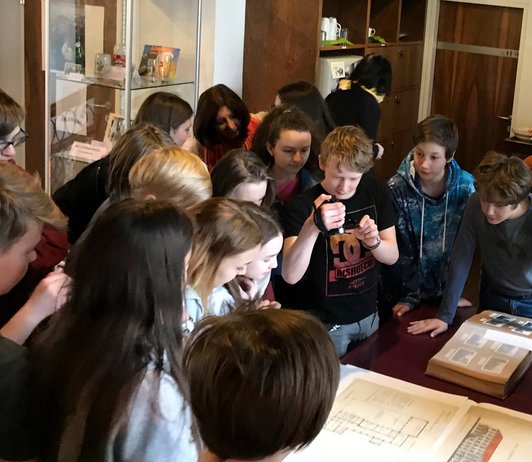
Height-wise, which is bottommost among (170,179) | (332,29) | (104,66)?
(170,179)

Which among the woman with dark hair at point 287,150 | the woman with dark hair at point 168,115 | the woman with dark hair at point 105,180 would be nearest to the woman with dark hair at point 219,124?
the woman with dark hair at point 168,115

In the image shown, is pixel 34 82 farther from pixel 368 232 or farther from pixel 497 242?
pixel 497 242

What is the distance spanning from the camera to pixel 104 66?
12.6ft

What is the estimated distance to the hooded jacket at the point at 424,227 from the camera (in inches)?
101

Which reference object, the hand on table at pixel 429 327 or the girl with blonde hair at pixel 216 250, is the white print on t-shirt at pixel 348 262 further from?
the girl with blonde hair at pixel 216 250

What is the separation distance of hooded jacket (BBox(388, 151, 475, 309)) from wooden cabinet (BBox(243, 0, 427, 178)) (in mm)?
1911

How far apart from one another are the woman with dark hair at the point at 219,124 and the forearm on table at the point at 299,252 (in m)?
0.90

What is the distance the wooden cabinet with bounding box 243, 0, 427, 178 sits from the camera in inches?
171

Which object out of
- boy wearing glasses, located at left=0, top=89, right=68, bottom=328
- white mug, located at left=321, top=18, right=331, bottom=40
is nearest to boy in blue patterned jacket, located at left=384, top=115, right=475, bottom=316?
boy wearing glasses, located at left=0, top=89, right=68, bottom=328

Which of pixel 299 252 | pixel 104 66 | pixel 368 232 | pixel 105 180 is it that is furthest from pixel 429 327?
pixel 104 66

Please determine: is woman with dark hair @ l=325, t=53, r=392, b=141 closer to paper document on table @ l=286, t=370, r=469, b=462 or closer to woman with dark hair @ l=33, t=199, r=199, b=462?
paper document on table @ l=286, t=370, r=469, b=462

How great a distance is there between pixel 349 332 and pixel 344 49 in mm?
2952

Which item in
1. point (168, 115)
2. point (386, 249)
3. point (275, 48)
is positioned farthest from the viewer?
point (275, 48)

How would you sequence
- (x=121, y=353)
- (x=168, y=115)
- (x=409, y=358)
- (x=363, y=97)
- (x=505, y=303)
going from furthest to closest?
(x=363, y=97)
(x=168, y=115)
(x=505, y=303)
(x=409, y=358)
(x=121, y=353)
